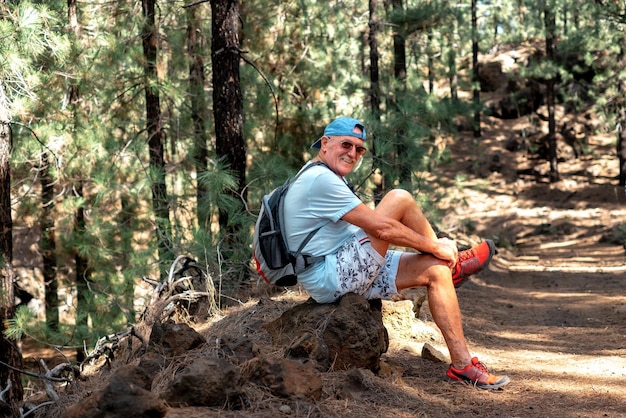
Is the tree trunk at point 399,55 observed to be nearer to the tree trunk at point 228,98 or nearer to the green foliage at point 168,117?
the green foliage at point 168,117

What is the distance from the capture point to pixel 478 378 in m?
3.86

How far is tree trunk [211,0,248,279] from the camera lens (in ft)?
22.1

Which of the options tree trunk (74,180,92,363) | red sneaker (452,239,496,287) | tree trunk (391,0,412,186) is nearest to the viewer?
red sneaker (452,239,496,287)

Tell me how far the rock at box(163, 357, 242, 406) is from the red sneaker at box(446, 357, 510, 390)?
1431 mm

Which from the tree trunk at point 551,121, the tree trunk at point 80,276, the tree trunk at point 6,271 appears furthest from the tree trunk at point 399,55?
the tree trunk at point 551,121

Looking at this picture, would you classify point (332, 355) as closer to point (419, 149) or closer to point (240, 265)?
point (240, 265)

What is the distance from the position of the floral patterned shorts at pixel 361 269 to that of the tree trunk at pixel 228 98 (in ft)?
9.01

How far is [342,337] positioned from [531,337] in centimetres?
292

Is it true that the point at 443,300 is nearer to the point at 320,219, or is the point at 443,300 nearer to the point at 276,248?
the point at 320,219

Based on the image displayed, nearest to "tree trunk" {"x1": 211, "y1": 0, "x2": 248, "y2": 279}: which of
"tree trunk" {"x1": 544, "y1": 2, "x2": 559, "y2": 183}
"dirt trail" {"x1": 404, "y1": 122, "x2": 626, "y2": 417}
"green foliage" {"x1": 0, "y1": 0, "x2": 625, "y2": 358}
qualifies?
"green foliage" {"x1": 0, "y1": 0, "x2": 625, "y2": 358}

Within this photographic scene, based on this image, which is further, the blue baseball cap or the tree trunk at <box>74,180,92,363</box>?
the tree trunk at <box>74,180,92,363</box>

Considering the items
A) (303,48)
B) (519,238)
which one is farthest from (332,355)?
(519,238)

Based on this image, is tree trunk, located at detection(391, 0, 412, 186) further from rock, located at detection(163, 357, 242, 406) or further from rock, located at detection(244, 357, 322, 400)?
rock, located at detection(163, 357, 242, 406)

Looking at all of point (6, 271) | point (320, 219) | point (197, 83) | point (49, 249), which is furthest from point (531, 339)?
point (49, 249)
